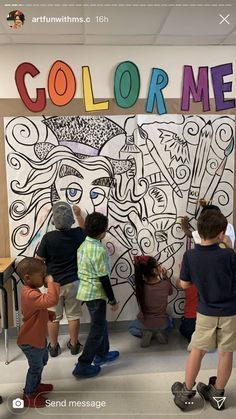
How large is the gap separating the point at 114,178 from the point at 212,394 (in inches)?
62.5

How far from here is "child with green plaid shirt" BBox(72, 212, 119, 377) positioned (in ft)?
7.57

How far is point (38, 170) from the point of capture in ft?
9.27

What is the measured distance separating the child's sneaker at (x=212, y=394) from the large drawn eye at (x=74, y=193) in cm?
151

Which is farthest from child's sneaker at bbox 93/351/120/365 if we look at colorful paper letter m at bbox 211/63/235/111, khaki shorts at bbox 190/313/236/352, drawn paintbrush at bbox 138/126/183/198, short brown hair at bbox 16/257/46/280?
colorful paper letter m at bbox 211/63/235/111

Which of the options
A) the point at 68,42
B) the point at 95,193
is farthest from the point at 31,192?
the point at 68,42

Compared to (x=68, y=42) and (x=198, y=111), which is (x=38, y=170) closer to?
(x=68, y=42)

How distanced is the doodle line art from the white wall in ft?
0.75

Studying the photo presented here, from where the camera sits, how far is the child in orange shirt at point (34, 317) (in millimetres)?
1958

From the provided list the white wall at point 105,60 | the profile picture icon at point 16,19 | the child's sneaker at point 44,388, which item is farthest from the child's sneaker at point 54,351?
the profile picture icon at point 16,19

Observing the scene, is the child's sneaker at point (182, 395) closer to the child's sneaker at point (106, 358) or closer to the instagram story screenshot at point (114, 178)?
the instagram story screenshot at point (114, 178)

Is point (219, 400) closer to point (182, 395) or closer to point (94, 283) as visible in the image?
point (182, 395)

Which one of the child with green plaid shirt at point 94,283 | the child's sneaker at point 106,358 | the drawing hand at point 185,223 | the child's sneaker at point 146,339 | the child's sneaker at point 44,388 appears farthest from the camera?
the drawing hand at point 185,223

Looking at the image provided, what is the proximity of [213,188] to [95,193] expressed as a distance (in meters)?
0.93

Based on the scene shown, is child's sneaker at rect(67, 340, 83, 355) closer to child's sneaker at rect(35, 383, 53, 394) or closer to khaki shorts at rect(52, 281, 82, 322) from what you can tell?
khaki shorts at rect(52, 281, 82, 322)
